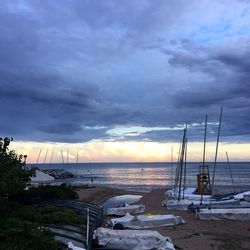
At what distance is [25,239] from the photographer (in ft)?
38.1

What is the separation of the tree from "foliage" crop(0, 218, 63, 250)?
4330 mm

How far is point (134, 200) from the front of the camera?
1670 inches

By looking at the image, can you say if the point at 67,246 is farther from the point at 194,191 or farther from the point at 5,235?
the point at 194,191

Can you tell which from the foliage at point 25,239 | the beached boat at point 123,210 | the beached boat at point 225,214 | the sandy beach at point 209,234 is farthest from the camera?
the beached boat at point 123,210

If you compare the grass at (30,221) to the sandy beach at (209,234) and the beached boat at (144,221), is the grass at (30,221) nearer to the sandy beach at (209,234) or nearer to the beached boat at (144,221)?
the beached boat at (144,221)

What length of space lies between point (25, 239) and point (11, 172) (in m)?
6.40

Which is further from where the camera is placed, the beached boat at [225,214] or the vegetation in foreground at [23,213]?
the beached boat at [225,214]

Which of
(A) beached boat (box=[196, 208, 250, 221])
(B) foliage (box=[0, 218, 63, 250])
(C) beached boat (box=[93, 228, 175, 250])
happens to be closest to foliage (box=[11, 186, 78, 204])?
(C) beached boat (box=[93, 228, 175, 250])

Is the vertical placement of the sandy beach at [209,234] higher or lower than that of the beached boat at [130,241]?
lower

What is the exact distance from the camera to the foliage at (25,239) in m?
11.1

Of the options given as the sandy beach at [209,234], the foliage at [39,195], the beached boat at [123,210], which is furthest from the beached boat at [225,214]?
the foliage at [39,195]

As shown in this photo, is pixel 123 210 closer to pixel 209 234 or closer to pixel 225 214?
pixel 225 214

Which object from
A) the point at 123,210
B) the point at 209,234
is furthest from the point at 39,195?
the point at 209,234

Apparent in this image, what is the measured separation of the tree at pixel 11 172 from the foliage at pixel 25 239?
4.33 metres
